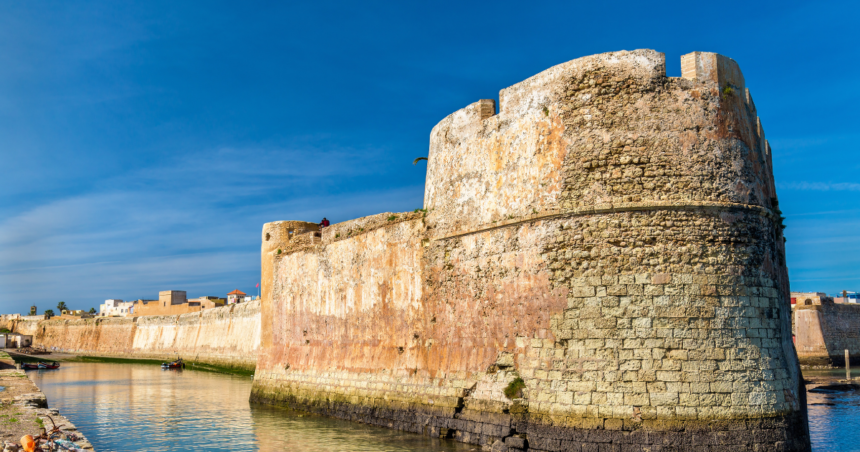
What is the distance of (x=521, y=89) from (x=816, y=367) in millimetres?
30762

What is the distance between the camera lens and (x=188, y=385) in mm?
25219

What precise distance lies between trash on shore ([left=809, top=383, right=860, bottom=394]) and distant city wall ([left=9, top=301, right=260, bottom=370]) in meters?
22.6

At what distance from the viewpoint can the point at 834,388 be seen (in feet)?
70.1

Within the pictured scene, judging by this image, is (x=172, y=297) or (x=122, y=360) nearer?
(x=122, y=360)

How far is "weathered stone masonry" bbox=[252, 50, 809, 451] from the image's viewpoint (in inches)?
350

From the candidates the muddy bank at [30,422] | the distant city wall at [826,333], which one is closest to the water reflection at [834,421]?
the muddy bank at [30,422]

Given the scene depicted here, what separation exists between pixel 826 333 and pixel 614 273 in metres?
33.0

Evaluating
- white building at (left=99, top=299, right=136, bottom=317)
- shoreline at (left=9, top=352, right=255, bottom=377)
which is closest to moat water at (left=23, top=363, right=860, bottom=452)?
shoreline at (left=9, top=352, right=255, bottom=377)

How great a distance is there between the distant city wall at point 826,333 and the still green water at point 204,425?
29.1 metres

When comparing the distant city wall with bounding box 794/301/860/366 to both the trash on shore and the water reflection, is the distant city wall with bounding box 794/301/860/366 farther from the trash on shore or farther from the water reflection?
the water reflection

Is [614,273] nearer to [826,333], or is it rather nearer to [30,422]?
[30,422]

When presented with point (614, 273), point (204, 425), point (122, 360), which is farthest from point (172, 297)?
point (614, 273)

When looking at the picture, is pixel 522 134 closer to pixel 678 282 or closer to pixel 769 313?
pixel 678 282

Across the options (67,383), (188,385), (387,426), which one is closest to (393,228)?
(387,426)
